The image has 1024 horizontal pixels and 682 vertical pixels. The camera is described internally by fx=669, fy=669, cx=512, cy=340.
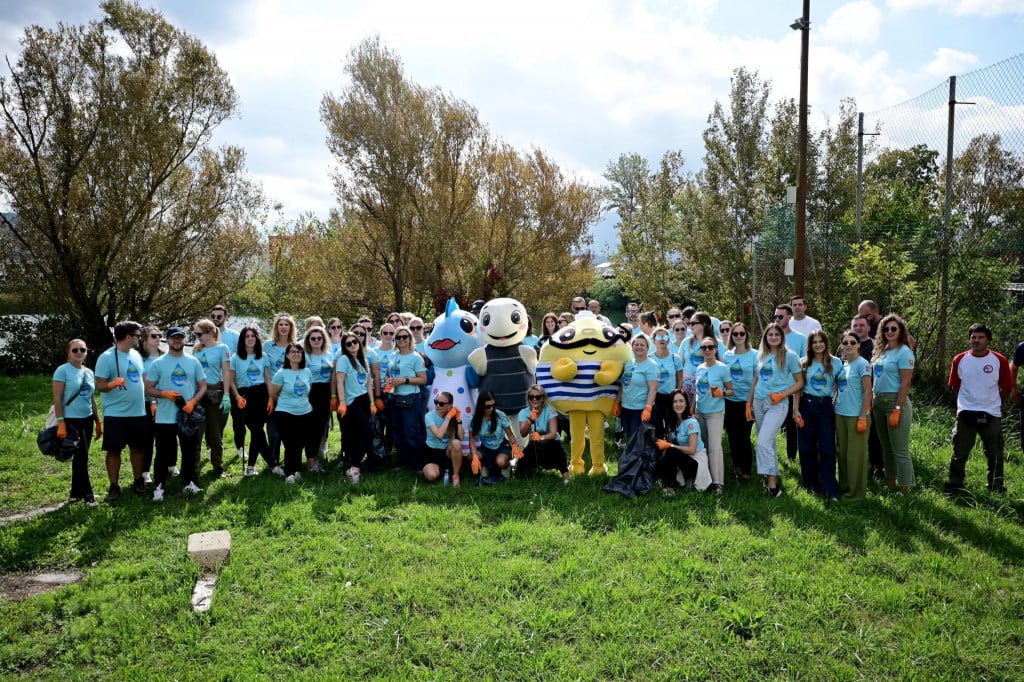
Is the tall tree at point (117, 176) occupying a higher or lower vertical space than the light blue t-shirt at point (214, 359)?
higher

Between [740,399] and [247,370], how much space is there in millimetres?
5437

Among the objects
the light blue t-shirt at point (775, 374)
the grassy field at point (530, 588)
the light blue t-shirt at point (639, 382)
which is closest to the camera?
the grassy field at point (530, 588)

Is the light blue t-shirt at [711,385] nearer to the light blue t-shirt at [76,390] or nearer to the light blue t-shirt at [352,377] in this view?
the light blue t-shirt at [352,377]

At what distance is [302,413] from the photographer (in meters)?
7.29

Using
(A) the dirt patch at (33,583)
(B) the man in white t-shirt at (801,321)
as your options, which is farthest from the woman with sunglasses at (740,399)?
(A) the dirt patch at (33,583)

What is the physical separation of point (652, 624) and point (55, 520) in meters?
5.45

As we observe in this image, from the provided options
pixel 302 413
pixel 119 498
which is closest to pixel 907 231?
pixel 302 413

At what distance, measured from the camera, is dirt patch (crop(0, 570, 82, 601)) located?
4.91 meters

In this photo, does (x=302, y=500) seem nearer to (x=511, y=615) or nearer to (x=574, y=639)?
(x=511, y=615)

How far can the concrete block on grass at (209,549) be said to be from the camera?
514 cm

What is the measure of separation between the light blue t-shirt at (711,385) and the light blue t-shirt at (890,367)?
1.42 m

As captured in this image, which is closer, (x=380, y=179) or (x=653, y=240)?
(x=380, y=179)

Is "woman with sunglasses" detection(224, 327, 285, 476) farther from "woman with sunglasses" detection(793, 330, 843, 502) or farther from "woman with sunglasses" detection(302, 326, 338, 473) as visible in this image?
"woman with sunglasses" detection(793, 330, 843, 502)

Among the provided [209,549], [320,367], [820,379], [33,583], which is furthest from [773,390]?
[33,583]
